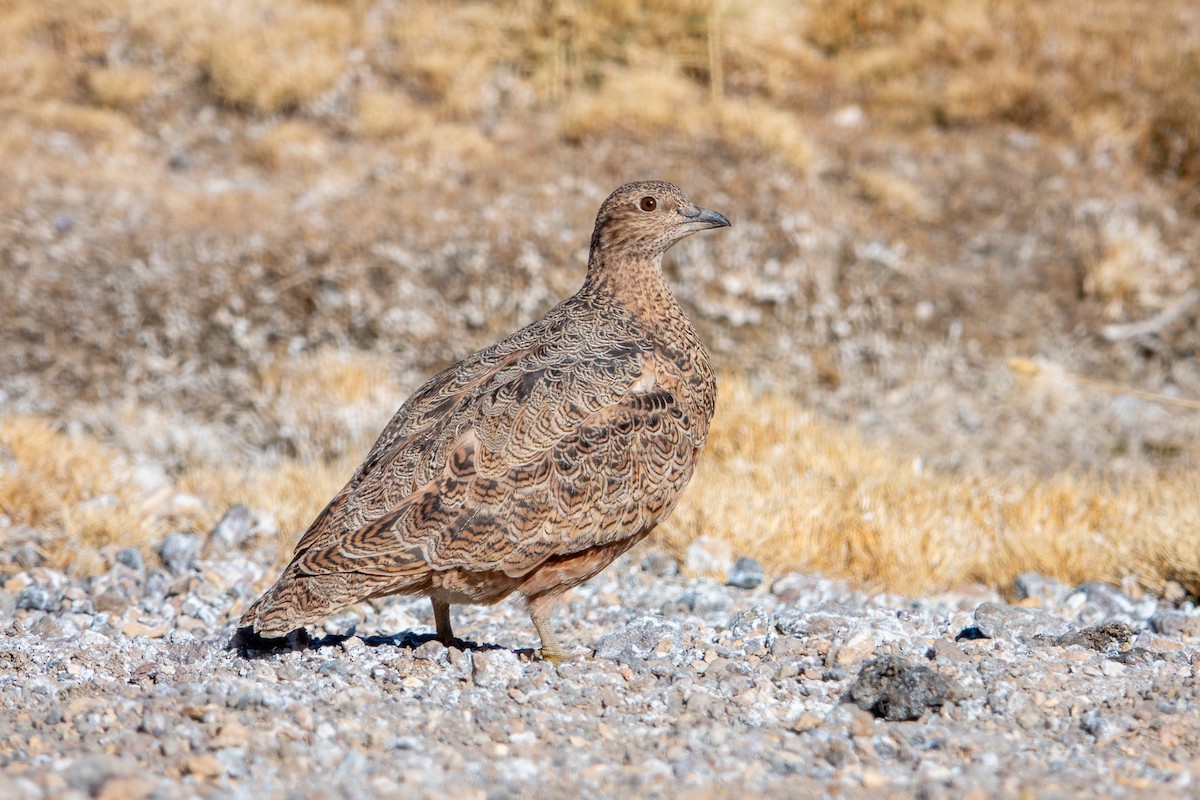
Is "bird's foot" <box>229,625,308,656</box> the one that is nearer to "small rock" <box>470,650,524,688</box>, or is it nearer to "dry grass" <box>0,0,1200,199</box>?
"small rock" <box>470,650,524,688</box>

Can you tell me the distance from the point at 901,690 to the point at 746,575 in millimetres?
2442

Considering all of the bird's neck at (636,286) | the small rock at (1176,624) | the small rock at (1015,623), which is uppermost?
the bird's neck at (636,286)

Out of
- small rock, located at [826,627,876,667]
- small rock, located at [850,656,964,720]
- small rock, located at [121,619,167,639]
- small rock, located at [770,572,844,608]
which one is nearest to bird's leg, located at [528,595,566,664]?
small rock, located at [826,627,876,667]

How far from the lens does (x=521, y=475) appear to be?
4930mm

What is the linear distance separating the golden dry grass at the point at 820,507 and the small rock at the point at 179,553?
20 centimetres

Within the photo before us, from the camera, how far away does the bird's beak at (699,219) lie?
6117 millimetres

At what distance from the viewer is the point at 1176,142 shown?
13.5 meters

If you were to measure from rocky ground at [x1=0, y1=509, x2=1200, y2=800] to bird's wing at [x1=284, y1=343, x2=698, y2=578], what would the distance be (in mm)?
491

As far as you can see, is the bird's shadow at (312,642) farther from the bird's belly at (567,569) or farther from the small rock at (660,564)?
the small rock at (660,564)

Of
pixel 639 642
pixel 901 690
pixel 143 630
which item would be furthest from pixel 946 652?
pixel 143 630

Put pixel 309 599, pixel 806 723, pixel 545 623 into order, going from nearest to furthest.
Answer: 1. pixel 806 723
2. pixel 309 599
3. pixel 545 623

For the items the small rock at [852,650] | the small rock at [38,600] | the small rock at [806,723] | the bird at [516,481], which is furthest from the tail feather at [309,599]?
the small rock at [38,600]

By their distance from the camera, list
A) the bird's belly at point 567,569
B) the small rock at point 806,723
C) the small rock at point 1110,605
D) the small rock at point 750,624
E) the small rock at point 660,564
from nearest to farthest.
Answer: the small rock at point 806,723, the bird's belly at point 567,569, the small rock at point 750,624, the small rock at point 1110,605, the small rock at point 660,564

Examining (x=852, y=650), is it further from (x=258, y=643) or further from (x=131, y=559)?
(x=131, y=559)
